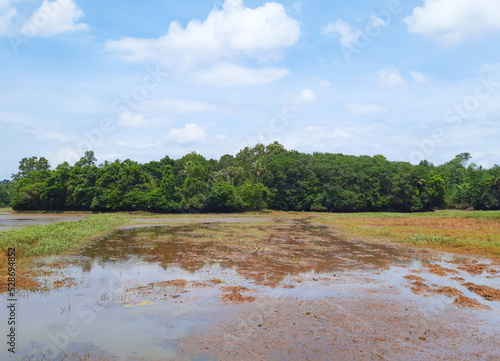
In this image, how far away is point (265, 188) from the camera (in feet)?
224

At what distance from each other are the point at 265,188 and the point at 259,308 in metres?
58.2

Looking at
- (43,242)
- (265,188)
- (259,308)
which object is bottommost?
(259,308)

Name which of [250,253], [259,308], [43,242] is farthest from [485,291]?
[43,242]

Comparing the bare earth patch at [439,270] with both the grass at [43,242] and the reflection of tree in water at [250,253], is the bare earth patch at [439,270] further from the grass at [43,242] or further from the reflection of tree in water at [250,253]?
the grass at [43,242]

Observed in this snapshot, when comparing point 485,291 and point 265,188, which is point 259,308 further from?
point 265,188

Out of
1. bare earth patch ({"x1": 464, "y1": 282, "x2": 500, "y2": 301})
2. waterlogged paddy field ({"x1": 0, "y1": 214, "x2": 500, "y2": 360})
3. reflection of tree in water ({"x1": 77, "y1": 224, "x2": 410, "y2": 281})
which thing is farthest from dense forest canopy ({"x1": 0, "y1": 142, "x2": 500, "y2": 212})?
bare earth patch ({"x1": 464, "y1": 282, "x2": 500, "y2": 301})

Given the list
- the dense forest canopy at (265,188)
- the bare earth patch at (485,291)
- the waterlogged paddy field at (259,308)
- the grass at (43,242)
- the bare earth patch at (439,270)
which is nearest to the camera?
the waterlogged paddy field at (259,308)

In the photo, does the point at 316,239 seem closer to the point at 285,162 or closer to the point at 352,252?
the point at 352,252

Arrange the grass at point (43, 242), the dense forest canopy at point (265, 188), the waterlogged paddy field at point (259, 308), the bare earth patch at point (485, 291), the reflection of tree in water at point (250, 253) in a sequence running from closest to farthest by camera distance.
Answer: the waterlogged paddy field at point (259, 308)
the bare earth patch at point (485, 291)
the reflection of tree in water at point (250, 253)
the grass at point (43, 242)
the dense forest canopy at point (265, 188)

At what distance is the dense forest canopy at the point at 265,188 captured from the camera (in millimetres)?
65562

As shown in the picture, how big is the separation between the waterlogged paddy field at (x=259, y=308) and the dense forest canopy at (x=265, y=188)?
48.1m

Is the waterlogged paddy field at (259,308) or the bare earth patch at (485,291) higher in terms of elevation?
the bare earth patch at (485,291)

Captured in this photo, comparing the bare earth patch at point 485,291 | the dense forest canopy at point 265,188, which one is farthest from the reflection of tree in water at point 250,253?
the dense forest canopy at point 265,188

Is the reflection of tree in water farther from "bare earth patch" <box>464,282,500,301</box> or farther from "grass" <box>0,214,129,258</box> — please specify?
"bare earth patch" <box>464,282,500,301</box>
